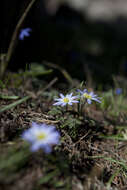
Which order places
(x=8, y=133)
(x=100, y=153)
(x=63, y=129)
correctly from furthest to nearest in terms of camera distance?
(x=100, y=153) < (x=63, y=129) < (x=8, y=133)

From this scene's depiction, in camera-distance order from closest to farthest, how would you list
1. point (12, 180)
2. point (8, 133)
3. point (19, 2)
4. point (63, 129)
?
1. point (12, 180)
2. point (8, 133)
3. point (63, 129)
4. point (19, 2)

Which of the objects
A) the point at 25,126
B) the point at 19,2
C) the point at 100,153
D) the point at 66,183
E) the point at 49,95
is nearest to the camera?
the point at 66,183

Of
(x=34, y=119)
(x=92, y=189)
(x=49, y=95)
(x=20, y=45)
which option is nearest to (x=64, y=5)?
(x=20, y=45)

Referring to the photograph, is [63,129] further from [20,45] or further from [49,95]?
[20,45]

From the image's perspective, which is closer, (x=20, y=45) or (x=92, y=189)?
(x=92, y=189)

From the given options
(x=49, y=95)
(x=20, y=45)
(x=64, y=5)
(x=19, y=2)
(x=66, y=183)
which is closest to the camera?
(x=66, y=183)

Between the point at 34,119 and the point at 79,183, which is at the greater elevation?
the point at 34,119

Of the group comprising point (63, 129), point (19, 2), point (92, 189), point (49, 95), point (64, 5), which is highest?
point (64, 5)

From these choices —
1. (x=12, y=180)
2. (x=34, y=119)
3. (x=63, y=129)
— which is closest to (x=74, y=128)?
(x=63, y=129)

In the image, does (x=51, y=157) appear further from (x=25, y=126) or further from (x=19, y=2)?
(x=19, y=2)
